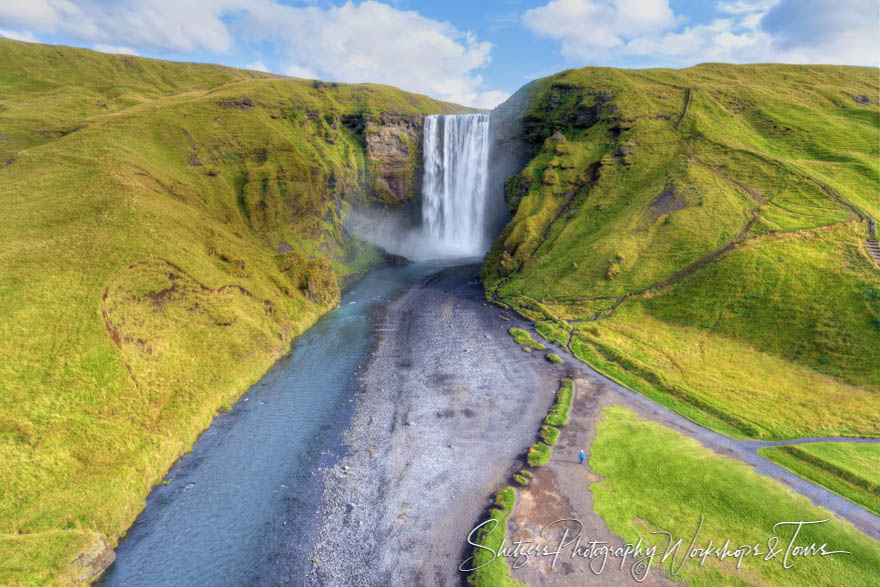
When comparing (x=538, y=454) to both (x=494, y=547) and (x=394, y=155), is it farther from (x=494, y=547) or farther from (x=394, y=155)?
(x=394, y=155)

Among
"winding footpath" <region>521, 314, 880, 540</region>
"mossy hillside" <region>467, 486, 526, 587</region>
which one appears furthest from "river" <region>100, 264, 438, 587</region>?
"winding footpath" <region>521, 314, 880, 540</region>

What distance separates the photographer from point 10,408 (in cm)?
2131

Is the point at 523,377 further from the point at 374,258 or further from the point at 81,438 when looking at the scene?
the point at 374,258

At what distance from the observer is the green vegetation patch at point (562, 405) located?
93.6 ft

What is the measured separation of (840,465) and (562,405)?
54.1 feet

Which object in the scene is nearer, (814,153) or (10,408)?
(10,408)

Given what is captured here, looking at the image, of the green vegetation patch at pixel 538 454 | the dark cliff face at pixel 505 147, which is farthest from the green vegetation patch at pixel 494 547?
the dark cliff face at pixel 505 147

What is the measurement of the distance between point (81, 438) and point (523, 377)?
34196 mm

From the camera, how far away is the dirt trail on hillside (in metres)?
18.6

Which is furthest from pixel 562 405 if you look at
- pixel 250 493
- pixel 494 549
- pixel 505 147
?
pixel 505 147

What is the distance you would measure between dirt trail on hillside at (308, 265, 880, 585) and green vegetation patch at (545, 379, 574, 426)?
0.64m

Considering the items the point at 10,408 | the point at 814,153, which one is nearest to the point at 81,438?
the point at 10,408

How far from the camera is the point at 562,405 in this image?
3036 centimetres

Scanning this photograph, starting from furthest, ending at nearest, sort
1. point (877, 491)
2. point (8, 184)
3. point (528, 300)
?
point (528, 300)
point (8, 184)
point (877, 491)
